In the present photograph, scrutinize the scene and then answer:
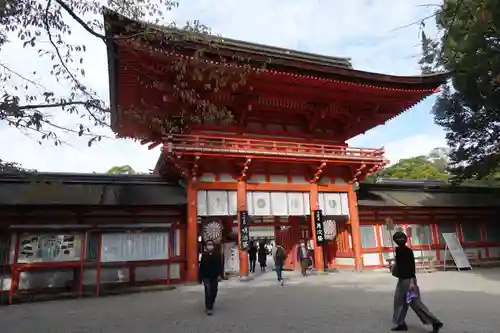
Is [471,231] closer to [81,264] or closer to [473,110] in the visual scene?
[473,110]

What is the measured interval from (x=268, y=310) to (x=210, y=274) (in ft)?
4.99

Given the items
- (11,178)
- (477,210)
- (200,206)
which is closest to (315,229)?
(200,206)

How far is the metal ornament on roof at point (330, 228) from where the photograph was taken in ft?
53.6

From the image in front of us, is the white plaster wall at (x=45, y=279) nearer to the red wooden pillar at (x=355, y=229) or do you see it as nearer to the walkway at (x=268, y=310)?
the walkway at (x=268, y=310)

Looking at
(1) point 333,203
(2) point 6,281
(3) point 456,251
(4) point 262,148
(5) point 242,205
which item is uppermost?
(4) point 262,148

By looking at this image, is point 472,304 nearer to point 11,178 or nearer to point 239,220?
point 239,220

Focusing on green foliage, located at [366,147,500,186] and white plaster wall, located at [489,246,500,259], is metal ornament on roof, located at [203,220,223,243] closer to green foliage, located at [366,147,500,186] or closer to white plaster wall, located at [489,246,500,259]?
white plaster wall, located at [489,246,500,259]

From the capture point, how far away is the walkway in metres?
6.43

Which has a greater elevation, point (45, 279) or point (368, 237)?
point (368, 237)

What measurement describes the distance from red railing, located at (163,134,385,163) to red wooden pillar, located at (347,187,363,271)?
71.6 inches

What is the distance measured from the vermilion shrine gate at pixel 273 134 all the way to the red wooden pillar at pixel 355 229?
0.04 m

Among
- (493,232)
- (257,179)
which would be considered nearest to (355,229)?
(257,179)

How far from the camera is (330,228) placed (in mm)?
16453

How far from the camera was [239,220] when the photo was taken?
13.5 m
